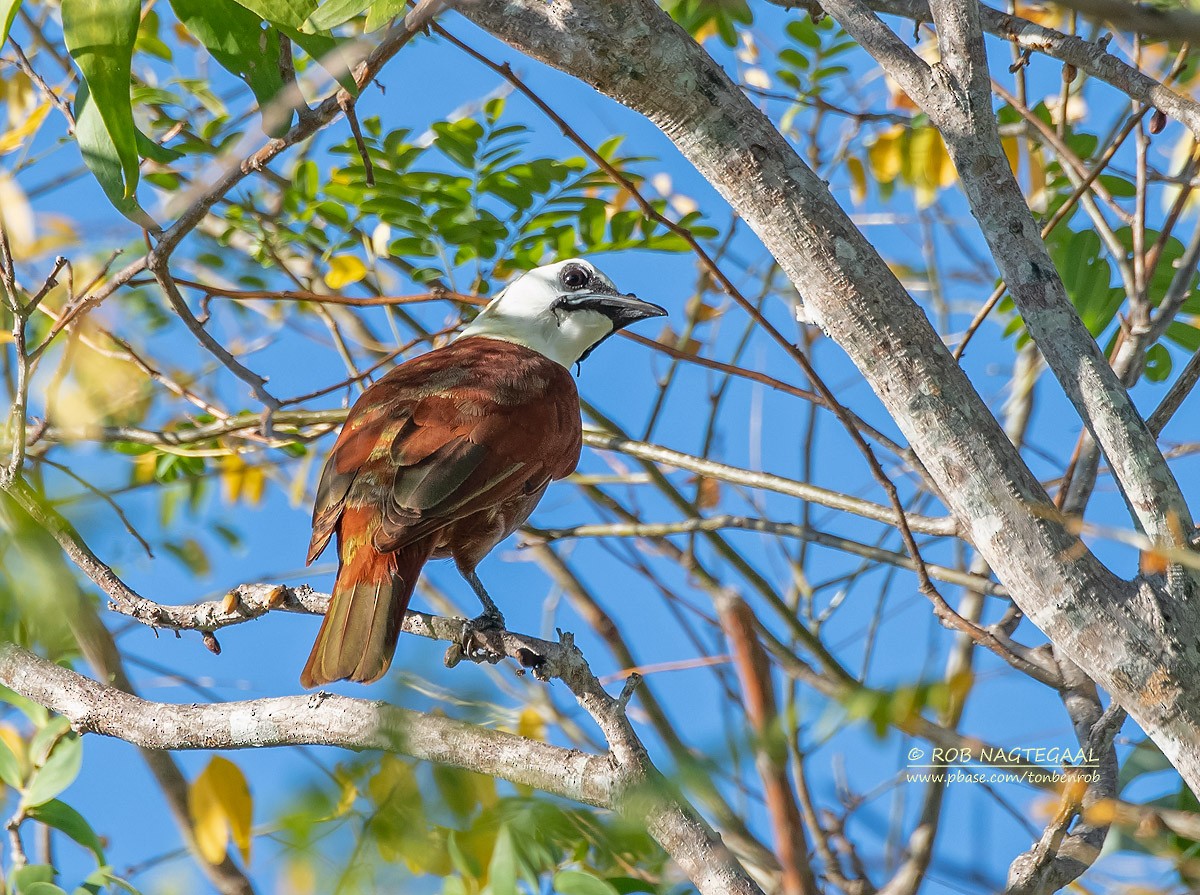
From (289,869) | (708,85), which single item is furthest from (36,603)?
(708,85)

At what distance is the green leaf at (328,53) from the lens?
83.6 inches

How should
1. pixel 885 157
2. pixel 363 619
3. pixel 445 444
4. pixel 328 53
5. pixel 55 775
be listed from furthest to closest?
pixel 885 157 → pixel 445 444 → pixel 363 619 → pixel 55 775 → pixel 328 53

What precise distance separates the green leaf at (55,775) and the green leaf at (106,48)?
1.34 meters

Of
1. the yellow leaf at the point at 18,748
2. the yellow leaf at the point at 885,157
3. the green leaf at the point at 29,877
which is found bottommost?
the green leaf at the point at 29,877

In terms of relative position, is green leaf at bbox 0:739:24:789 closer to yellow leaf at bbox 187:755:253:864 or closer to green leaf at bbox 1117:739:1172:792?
yellow leaf at bbox 187:755:253:864

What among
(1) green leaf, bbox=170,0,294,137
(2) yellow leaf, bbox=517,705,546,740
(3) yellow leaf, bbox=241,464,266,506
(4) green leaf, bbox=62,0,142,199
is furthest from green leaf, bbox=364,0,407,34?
(3) yellow leaf, bbox=241,464,266,506

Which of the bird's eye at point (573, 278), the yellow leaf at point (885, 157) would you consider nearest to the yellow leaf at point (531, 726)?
the bird's eye at point (573, 278)

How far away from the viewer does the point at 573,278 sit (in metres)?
4.60

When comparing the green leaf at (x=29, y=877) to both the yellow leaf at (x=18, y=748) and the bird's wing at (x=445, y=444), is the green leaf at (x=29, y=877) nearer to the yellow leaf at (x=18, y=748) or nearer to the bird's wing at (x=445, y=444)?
the yellow leaf at (x=18, y=748)

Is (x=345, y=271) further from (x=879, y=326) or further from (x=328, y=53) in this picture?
(x=879, y=326)

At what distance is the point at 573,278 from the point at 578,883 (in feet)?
9.43

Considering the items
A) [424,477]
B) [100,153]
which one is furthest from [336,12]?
[424,477]

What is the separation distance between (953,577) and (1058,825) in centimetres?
130

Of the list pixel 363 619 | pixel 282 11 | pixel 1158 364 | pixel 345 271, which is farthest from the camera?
pixel 345 271
